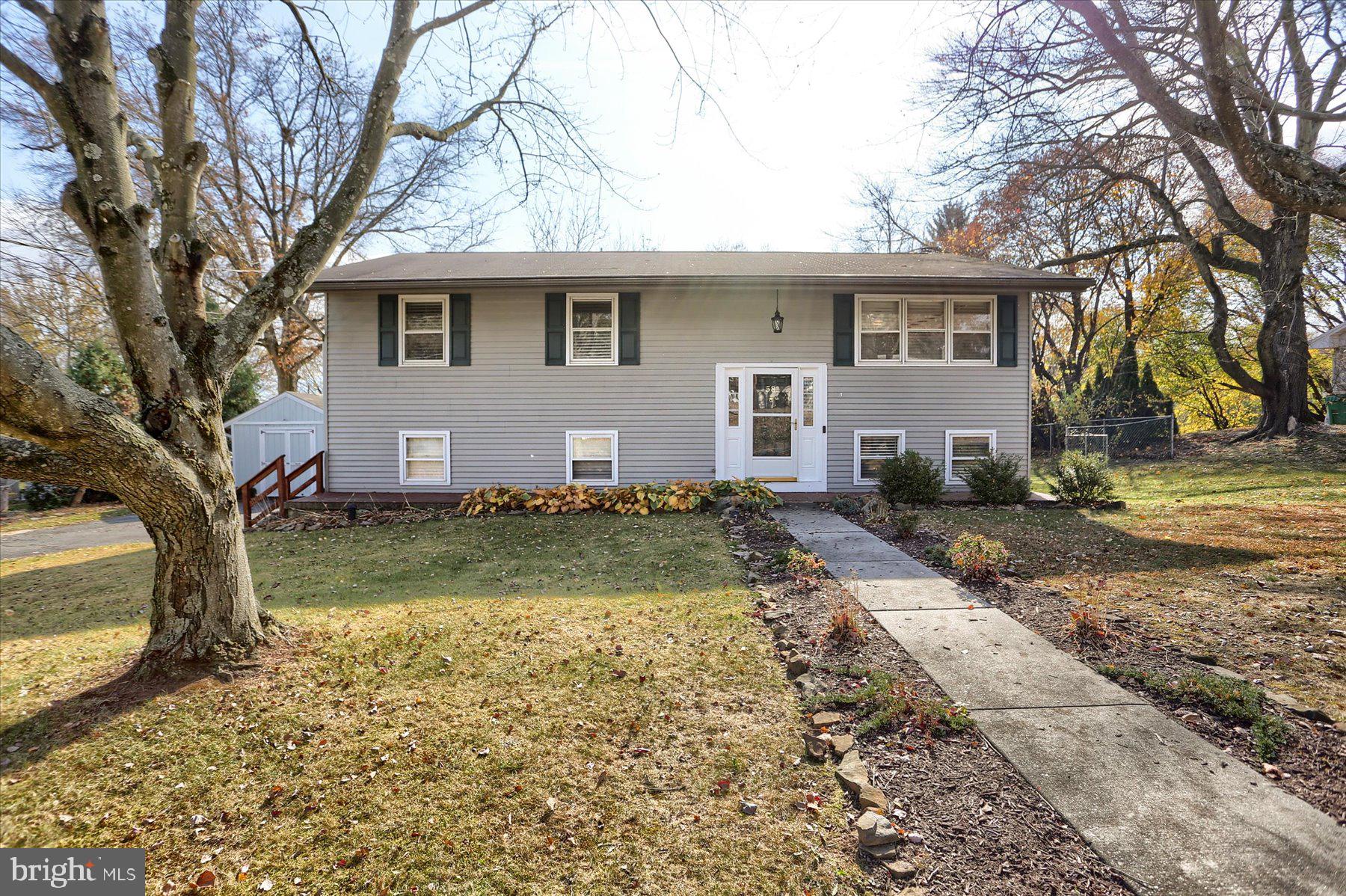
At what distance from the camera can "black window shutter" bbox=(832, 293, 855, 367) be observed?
1020cm

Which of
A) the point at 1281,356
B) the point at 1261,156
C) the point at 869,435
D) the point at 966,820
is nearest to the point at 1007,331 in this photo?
the point at 869,435

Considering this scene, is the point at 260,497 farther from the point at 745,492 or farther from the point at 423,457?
the point at 745,492

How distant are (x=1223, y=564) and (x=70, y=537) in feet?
55.9

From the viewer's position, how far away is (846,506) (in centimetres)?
894

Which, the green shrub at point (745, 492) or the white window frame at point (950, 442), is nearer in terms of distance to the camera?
the green shrub at point (745, 492)

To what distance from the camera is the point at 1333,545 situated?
21.1 ft

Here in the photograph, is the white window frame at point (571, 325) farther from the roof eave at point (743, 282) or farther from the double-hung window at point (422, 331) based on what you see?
the double-hung window at point (422, 331)

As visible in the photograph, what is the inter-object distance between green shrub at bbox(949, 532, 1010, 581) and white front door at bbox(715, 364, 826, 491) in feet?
14.7

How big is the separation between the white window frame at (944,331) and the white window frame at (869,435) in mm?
1140

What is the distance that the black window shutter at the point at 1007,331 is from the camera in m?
10.2

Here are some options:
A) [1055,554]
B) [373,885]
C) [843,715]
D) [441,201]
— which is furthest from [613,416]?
[441,201]

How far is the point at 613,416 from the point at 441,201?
12.6 m

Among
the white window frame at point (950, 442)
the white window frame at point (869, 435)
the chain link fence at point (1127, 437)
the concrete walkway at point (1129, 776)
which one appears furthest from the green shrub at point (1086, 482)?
the chain link fence at point (1127, 437)

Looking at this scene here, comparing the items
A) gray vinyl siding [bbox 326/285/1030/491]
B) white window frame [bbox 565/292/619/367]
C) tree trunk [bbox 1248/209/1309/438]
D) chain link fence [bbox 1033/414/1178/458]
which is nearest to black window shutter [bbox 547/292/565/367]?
white window frame [bbox 565/292/619/367]
